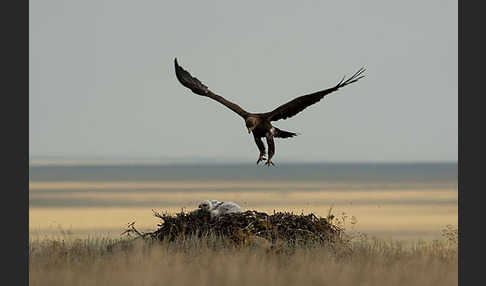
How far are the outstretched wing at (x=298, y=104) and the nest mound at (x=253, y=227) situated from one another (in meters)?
2.24

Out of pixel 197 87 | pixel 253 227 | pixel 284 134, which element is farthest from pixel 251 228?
pixel 197 87

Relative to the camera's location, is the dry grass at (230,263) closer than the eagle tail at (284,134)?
Yes

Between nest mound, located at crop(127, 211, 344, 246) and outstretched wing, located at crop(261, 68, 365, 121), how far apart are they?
7.34ft

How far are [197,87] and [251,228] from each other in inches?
137

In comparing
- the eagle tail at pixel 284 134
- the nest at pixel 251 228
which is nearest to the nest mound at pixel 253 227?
the nest at pixel 251 228

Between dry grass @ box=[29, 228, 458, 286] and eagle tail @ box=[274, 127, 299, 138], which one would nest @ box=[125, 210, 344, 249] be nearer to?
dry grass @ box=[29, 228, 458, 286]

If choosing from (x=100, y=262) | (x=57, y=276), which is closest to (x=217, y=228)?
(x=100, y=262)

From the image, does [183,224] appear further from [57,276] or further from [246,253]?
[57,276]

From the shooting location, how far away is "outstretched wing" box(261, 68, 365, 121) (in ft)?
54.5

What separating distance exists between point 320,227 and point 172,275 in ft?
15.7

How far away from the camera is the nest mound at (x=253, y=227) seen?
17172mm

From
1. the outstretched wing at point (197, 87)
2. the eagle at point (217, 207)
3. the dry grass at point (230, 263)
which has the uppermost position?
the outstretched wing at point (197, 87)

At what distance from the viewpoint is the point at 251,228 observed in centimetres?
1727

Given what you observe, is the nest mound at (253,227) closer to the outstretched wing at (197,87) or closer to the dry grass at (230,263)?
the dry grass at (230,263)
